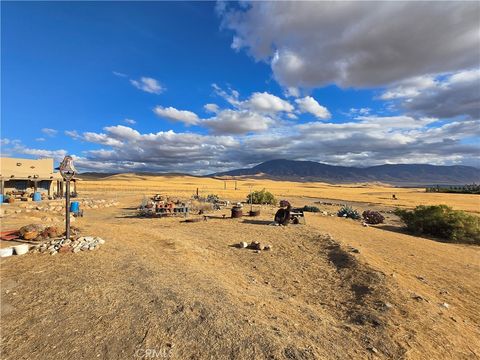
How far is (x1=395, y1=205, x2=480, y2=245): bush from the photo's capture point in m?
17.0

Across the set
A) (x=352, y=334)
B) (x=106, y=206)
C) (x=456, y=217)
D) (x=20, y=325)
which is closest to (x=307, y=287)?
(x=352, y=334)

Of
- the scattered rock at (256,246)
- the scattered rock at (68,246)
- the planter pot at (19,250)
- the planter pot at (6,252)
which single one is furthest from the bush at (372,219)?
the planter pot at (6,252)

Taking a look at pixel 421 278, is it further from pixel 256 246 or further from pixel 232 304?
pixel 232 304

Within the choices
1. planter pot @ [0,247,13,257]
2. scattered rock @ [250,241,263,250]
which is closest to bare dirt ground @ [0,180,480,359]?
planter pot @ [0,247,13,257]

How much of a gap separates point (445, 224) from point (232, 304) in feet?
54.4

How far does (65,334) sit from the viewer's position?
4852 millimetres

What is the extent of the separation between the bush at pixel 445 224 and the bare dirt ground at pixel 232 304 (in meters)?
6.36

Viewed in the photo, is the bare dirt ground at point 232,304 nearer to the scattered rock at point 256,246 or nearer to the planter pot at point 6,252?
the planter pot at point 6,252

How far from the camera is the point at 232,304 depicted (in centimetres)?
595

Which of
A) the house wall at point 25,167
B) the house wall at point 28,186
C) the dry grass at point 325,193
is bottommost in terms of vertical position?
the dry grass at point 325,193

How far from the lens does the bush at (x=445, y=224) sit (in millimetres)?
16969

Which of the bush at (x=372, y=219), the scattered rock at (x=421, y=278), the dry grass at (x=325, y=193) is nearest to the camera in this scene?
the scattered rock at (x=421, y=278)

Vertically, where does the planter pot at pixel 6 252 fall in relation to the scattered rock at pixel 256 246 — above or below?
above

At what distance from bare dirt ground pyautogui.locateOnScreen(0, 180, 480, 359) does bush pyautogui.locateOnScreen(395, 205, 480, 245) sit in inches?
251
